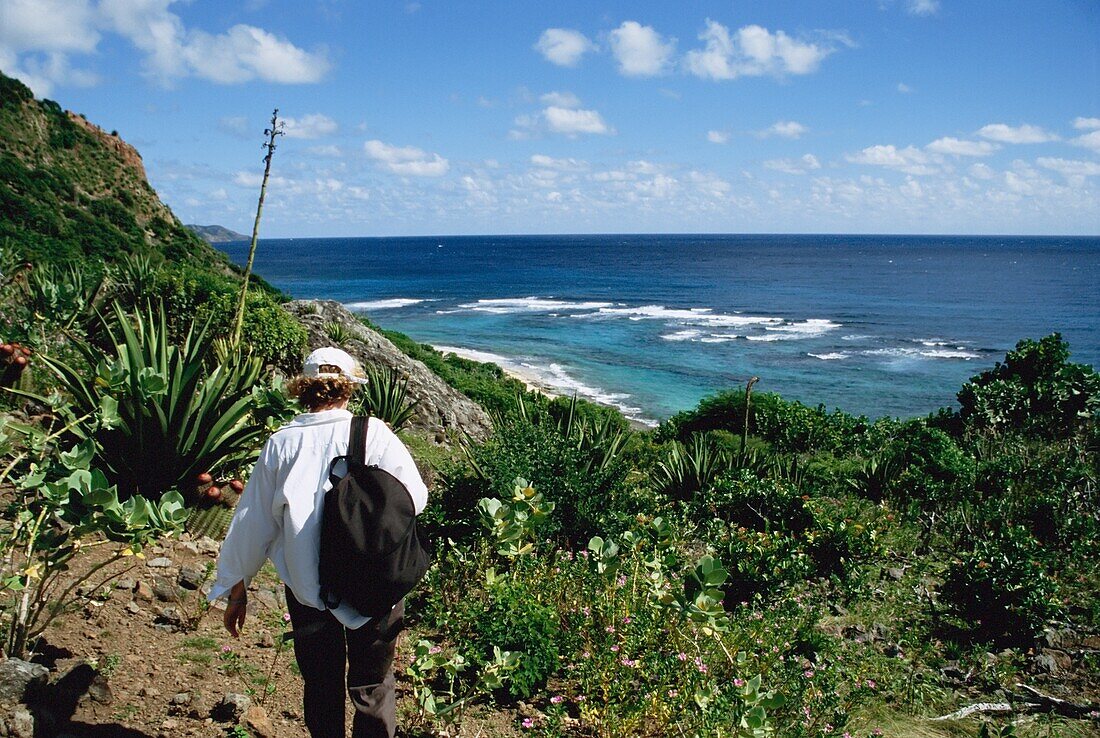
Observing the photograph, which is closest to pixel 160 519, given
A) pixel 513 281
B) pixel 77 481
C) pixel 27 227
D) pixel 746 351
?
→ pixel 77 481

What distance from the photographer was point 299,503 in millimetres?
2236

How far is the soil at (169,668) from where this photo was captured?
2.62 meters

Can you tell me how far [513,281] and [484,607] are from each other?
81.4 meters

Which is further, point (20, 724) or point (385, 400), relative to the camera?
point (385, 400)

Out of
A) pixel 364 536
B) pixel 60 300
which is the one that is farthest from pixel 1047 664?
pixel 60 300

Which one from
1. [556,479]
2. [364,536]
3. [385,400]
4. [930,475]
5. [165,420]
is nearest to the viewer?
[364,536]

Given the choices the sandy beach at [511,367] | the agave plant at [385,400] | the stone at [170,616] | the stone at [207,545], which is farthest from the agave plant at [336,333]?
the sandy beach at [511,367]

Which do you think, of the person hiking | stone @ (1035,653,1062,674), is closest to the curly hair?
the person hiking

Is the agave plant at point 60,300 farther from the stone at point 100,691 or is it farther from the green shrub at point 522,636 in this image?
the green shrub at point 522,636

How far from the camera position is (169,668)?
302 cm

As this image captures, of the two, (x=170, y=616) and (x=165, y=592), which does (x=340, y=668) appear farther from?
(x=165, y=592)

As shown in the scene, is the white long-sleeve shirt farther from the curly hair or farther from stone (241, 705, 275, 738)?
stone (241, 705, 275, 738)

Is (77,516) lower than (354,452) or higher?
lower

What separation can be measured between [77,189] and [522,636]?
121 feet
